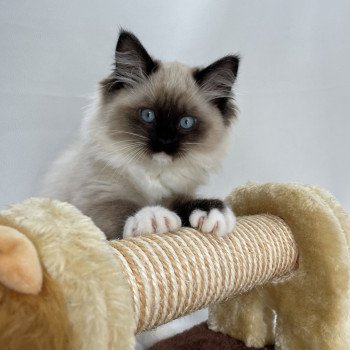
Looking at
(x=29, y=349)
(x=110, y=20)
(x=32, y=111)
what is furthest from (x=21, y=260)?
(x=110, y=20)

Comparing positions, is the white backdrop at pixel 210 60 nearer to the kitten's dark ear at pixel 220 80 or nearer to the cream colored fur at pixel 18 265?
the kitten's dark ear at pixel 220 80

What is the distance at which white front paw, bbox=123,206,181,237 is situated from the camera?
1045 millimetres

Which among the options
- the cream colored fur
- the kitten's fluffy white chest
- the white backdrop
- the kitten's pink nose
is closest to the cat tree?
the cream colored fur

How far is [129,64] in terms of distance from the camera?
4.80 feet

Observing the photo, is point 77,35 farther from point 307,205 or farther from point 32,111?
point 307,205

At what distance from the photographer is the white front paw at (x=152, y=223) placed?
104 centimetres

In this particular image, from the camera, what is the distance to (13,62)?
1.84m

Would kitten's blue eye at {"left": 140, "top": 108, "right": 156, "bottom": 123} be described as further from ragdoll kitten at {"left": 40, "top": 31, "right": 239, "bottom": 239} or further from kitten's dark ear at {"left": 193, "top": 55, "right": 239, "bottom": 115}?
kitten's dark ear at {"left": 193, "top": 55, "right": 239, "bottom": 115}

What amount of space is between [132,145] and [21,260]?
2.84 feet

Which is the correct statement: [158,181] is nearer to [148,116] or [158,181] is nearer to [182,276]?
[148,116]

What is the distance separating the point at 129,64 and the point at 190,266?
0.82 metres

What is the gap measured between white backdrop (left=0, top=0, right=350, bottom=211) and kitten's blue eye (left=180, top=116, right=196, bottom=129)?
684mm

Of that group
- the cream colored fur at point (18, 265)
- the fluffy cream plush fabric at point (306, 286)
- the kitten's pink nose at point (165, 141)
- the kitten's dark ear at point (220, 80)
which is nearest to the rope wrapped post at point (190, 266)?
the fluffy cream plush fabric at point (306, 286)

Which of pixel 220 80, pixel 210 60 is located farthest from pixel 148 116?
pixel 210 60
